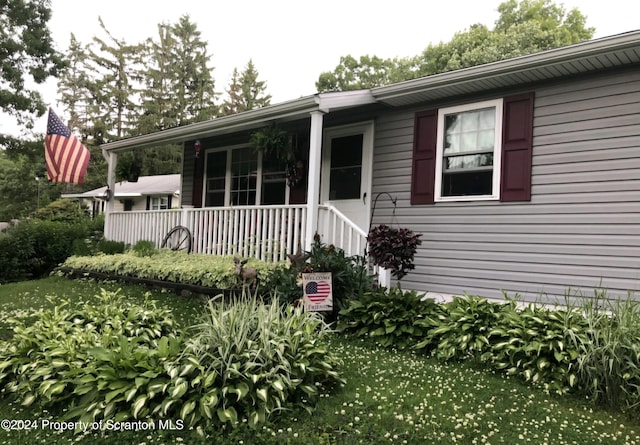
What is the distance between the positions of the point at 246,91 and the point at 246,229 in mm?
26327

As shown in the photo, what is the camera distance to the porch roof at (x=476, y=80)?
408 centimetres

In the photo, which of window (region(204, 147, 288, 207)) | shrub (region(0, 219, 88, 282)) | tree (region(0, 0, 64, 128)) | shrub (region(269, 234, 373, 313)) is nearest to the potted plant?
window (region(204, 147, 288, 207))

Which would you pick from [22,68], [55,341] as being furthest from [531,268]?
[22,68]

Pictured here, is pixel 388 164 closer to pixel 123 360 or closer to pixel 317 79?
pixel 123 360

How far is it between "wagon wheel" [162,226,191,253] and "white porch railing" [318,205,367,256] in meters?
2.76

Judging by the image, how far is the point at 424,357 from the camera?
3.57 m

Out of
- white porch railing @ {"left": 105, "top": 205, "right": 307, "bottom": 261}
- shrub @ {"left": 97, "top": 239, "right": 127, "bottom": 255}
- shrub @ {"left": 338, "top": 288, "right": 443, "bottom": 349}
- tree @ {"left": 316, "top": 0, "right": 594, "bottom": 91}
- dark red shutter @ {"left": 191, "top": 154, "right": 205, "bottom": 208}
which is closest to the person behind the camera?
shrub @ {"left": 338, "top": 288, "right": 443, "bottom": 349}

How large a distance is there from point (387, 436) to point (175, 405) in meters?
1.15

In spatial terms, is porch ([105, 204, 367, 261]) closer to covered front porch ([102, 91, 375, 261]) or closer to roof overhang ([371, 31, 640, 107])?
covered front porch ([102, 91, 375, 261])

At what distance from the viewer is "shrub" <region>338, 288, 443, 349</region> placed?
3.83 metres

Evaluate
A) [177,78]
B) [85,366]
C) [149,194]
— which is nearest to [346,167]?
[85,366]

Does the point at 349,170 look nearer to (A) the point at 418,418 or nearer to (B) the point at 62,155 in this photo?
(A) the point at 418,418

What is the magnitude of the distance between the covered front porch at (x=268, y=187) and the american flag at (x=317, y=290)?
0.88 metres

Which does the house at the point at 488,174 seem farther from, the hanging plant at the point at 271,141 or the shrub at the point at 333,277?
the shrub at the point at 333,277
